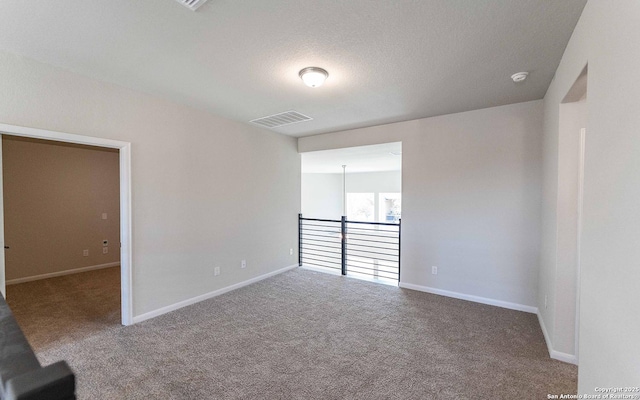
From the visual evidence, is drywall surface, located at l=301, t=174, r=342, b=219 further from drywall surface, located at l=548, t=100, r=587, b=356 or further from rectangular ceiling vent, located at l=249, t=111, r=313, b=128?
drywall surface, located at l=548, t=100, r=587, b=356

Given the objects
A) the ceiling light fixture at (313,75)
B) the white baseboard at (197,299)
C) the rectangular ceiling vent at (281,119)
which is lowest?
the white baseboard at (197,299)

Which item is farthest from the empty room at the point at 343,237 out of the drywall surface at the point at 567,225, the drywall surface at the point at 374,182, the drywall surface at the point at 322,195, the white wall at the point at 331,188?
the drywall surface at the point at 322,195

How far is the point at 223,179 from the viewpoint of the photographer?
3.92m

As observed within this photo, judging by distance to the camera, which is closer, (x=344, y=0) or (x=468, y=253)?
(x=344, y=0)

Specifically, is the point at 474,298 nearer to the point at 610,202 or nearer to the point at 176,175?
the point at 610,202

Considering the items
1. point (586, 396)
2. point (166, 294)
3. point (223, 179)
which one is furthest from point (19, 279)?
point (586, 396)

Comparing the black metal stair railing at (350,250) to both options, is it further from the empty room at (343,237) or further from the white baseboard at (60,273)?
the white baseboard at (60,273)

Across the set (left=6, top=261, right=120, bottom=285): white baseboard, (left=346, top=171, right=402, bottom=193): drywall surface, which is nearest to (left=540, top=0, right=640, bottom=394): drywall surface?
(left=6, top=261, right=120, bottom=285): white baseboard

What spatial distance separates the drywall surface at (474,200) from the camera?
3.25 metres

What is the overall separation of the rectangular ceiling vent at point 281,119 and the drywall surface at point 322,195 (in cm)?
669

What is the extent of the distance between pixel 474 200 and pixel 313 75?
267 cm

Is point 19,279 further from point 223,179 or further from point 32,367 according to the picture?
point 32,367

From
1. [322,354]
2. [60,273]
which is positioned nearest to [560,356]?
[322,354]

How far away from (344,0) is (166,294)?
3481mm
